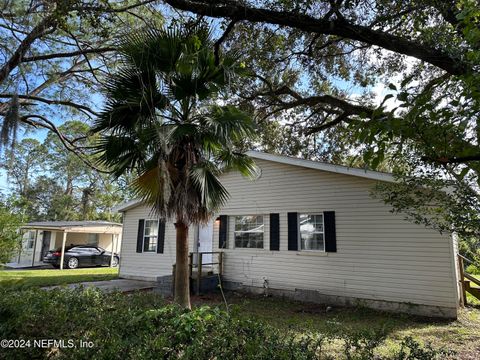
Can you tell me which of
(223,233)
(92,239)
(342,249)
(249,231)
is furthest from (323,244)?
(92,239)

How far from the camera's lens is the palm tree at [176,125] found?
521cm

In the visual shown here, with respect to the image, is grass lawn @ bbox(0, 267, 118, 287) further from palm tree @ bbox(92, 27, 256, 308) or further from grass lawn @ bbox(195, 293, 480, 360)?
palm tree @ bbox(92, 27, 256, 308)

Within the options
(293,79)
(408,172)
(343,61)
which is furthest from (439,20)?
(293,79)

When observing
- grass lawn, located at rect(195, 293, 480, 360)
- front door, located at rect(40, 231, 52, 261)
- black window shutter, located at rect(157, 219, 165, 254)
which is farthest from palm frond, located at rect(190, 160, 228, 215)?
front door, located at rect(40, 231, 52, 261)

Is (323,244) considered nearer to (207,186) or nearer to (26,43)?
(207,186)

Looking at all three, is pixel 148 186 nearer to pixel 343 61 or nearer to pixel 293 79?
pixel 293 79

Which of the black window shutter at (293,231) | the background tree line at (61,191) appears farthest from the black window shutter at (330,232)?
the background tree line at (61,191)

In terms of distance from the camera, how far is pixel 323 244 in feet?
28.9

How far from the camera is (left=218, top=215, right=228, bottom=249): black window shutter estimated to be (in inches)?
418

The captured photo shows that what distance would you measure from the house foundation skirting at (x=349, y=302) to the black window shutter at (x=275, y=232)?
1.33m

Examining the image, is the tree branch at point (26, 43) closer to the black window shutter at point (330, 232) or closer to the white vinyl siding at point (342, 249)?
the white vinyl siding at point (342, 249)

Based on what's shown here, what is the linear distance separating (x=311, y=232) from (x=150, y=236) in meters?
6.76

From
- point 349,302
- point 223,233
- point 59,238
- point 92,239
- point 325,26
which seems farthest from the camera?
point 92,239

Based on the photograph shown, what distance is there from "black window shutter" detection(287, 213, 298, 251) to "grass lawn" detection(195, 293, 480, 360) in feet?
5.19
